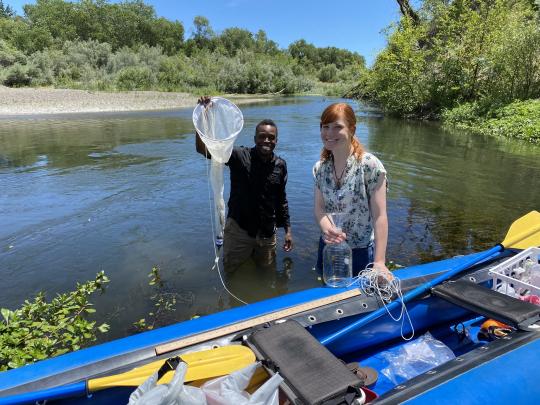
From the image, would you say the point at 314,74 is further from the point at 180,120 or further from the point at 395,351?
the point at 395,351

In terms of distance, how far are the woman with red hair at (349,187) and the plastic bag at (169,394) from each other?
157 cm

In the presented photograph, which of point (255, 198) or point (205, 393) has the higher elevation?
point (255, 198)

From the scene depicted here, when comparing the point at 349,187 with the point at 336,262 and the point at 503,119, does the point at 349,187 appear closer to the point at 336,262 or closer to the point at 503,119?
the point at 336,262

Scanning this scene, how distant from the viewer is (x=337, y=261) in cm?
365

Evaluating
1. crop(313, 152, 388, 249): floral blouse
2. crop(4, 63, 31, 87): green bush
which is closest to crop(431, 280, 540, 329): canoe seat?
crop(313, 152, 388, 249): floral blouse

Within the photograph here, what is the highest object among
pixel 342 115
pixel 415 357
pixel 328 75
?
Result: pixel 328 75

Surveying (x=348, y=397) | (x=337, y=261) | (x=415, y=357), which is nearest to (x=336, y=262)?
(x=337, y=261)

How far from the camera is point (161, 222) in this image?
7738 millimetres

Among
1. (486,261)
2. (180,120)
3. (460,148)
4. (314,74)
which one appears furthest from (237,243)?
(314,74)

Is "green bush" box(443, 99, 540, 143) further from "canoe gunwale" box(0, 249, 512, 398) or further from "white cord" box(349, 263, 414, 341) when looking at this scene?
"canoe gunwale" box(0, 249, 512, 398)

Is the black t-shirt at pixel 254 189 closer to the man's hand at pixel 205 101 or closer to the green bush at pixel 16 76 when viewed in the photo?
the man's hand at pixel 205 101

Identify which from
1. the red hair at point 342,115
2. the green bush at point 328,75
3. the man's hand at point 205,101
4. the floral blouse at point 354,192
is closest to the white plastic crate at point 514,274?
the floral blouse at point 354,192

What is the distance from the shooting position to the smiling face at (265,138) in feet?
13.3

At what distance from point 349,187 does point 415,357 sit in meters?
1.31
